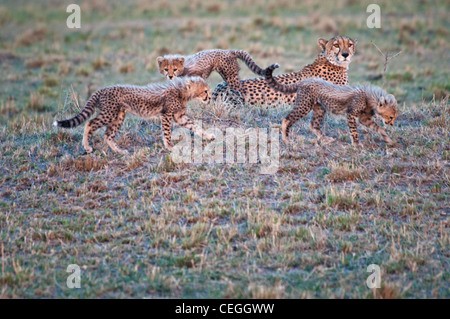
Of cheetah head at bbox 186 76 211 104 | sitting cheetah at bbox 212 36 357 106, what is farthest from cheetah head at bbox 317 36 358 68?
cheetah head at bbox 186 76 211 104

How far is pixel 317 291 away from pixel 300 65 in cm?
785

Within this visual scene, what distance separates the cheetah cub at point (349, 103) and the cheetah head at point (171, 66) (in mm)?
1244

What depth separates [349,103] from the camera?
615cm

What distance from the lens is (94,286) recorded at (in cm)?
403

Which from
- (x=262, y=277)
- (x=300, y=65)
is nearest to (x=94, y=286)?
(x=262, y=277)

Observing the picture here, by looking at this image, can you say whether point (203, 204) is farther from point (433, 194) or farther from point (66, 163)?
point (433, 194)

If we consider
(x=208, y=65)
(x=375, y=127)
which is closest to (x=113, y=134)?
(x=208, y=65)

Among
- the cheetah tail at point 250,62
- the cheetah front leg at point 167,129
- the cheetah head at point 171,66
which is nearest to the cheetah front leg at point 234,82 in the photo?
the cheetah tail at point 250,62

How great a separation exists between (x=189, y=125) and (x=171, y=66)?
1.02 metres

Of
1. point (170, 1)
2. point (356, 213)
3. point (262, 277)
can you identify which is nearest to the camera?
point (262, 277)

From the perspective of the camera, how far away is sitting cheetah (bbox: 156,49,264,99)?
712 centimetres

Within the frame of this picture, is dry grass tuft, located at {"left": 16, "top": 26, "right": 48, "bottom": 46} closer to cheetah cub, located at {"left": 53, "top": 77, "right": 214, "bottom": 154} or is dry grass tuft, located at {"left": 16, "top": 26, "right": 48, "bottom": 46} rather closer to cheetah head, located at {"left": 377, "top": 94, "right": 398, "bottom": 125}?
cheetah cub, located at {"left": 53, "top": 77, "right": 214, "bottom": 154}
